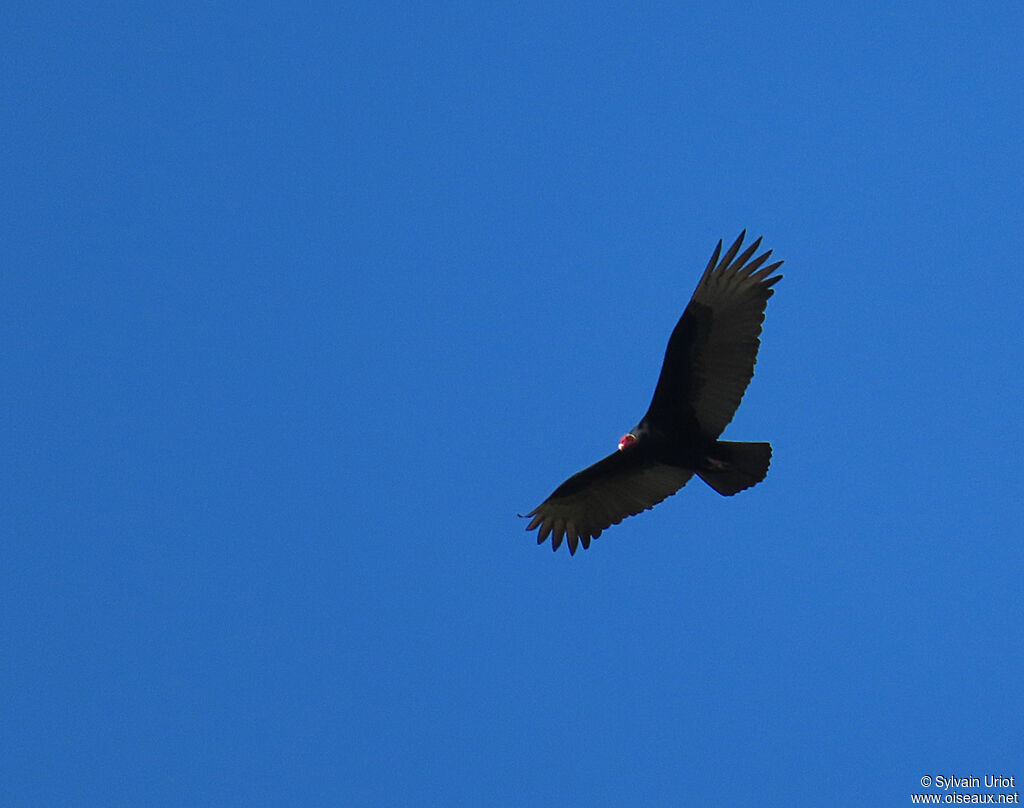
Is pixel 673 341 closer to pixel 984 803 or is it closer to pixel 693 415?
pixel 693 415

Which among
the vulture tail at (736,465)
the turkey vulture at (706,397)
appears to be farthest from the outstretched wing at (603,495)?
the vulture tail at (736,465)

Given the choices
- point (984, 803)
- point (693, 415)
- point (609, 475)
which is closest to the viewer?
point (984, 803)

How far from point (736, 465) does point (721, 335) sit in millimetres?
1324

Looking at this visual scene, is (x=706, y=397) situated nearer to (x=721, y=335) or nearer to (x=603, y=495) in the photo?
(x=721, y=335)

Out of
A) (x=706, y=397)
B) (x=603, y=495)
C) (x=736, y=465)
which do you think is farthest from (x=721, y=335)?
(x=603, y=495)

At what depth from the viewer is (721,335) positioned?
1168cm

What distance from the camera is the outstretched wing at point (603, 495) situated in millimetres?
12734

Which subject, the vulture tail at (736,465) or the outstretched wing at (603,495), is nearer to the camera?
the vulture tail at (736,465)

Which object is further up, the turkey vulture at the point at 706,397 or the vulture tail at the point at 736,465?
the turkey vulture at the point at 706,397

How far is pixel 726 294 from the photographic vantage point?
11664 millimetres

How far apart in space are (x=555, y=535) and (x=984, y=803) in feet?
16.6

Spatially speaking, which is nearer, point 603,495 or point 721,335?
point 721,335

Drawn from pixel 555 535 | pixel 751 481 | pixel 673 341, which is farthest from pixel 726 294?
pixel 555 535

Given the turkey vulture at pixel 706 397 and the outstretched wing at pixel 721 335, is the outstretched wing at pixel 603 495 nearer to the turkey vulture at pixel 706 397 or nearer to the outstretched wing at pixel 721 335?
the turkey vulture at pixel 706 397
